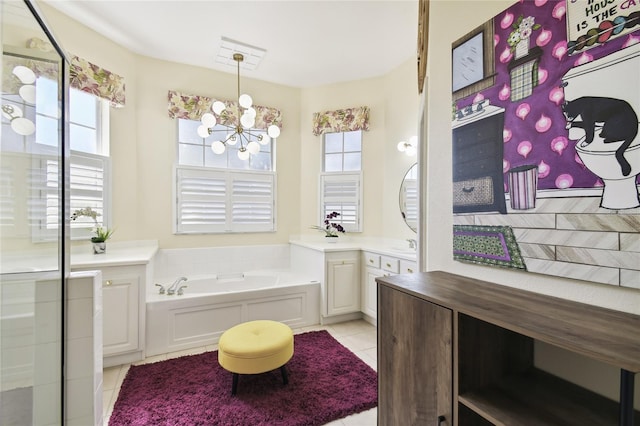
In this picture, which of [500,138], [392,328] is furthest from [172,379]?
[500,138]

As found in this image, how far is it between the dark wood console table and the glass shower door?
159 centimetres

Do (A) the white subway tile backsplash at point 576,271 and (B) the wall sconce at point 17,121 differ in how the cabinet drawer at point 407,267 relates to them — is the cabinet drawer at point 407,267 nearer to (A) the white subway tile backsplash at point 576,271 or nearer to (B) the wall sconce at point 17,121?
(A) the white subway tile backsplash at point 576,271

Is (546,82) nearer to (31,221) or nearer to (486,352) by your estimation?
(486,352)

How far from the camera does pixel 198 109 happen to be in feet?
11.3

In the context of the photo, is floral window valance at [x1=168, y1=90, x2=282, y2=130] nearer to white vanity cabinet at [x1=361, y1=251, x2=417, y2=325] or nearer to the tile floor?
white vanity cabinet at [x1=361, y1=251, x2=417, y2=325]

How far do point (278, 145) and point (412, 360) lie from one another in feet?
11.2

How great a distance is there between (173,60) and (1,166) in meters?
2.80

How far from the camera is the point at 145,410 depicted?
5.92 feet

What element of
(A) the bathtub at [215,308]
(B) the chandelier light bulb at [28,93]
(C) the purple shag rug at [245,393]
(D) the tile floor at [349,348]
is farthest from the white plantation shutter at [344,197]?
(B) the chandelier light bulb at [28,93]

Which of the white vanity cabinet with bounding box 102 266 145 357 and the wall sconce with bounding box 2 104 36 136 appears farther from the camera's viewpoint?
the white vanity cabinet with bounding box 102 266 145 357

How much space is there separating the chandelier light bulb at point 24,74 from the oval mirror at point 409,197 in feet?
9.91

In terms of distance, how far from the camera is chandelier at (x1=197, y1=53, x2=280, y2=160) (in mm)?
2742

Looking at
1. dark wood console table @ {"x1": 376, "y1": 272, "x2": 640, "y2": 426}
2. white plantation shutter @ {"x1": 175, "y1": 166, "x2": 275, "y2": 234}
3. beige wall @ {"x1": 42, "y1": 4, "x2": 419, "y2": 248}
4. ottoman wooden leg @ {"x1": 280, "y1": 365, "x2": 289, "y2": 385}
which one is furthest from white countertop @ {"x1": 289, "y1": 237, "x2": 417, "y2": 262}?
dark wood console table @ {"x1": 376, "y1": 272, "x2": 640, "y2": 426}

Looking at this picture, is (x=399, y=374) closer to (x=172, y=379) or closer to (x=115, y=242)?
(x=172, y=379)
